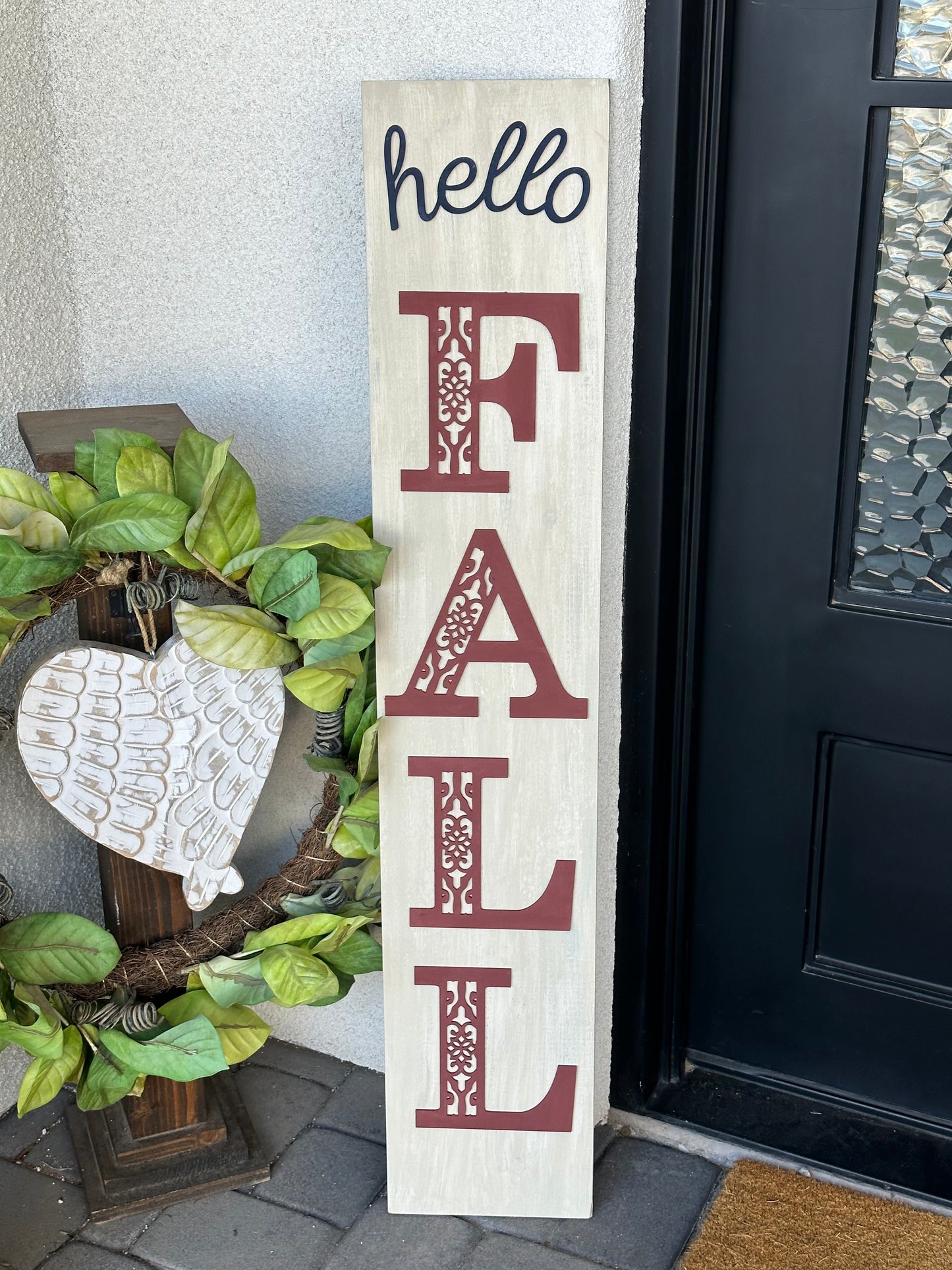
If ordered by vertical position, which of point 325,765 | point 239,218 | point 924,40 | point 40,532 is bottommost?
point 325,765

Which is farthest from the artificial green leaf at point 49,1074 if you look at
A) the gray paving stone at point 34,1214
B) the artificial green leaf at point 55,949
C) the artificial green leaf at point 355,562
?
the artificial green leaf at point 355,562

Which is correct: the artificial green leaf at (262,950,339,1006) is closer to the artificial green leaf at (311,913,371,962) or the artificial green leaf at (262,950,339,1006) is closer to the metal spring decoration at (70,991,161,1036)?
the artificial green leaf at (311,913,371,962)

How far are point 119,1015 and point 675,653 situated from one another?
0.95 metres

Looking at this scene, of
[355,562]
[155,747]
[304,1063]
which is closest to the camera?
[355,562]

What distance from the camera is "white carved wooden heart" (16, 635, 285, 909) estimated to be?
157 cm

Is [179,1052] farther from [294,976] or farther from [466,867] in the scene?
[466,867]

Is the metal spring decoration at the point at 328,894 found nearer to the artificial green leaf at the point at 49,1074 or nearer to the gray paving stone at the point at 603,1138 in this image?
the artificial green leaf at the point at 49,1074

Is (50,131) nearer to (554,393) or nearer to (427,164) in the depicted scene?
(427,164)

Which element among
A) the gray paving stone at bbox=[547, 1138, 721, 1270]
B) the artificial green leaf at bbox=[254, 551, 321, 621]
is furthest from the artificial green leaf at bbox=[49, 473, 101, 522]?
the gray paving stone at bbox=[547, 1138, 721, 1270]

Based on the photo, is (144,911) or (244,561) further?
(144,911)

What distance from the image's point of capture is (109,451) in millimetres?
1474

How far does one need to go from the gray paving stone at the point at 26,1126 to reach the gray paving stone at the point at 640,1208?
2.75ft

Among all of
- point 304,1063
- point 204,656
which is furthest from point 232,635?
point 304,1063

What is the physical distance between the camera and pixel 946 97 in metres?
1.41
